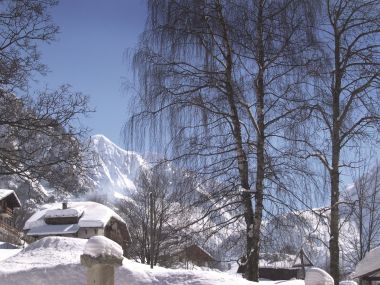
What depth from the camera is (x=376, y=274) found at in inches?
970

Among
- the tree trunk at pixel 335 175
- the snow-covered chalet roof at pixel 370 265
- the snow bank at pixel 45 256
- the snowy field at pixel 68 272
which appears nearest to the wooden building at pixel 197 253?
the snowy field at pixel 68 272

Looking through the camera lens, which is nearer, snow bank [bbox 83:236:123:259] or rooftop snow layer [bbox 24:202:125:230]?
snow bank [bbox 83:236:123:259]

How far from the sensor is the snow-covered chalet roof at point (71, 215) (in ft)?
143

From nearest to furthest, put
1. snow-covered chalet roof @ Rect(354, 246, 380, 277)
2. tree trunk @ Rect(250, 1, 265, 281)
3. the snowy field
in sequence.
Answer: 1. the snowy field
2. tree trunk @ Rect(250, 1, 265, 281)
3. snow-covered chalet roof @ Rect(354, 246, 380, 277)

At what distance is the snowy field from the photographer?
34.5 ft

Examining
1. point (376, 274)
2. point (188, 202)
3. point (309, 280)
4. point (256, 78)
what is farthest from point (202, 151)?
point (376, 274)

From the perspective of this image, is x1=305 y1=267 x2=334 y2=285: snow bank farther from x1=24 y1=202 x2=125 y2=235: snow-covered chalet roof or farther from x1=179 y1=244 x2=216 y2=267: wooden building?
x1=24 y1=202 x2=125 y2=235: snow-covered chalet roof

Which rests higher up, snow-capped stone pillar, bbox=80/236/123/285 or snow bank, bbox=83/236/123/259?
snow bank, bbox=83/236/123/259

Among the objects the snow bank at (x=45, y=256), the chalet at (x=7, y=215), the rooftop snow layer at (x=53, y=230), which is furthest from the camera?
the chalet at (x=7, y=215)

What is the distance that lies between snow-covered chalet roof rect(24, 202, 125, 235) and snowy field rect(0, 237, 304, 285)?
31372mm

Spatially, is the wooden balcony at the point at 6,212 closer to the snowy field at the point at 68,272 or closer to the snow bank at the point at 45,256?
the snow bank at the point at 45,256

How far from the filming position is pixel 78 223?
44156 millimetres

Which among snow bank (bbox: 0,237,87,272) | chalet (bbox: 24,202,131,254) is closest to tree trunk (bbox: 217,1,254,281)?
snow bank (bbox: 0,237,87,272)

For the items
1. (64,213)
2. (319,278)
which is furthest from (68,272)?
(64,213)
